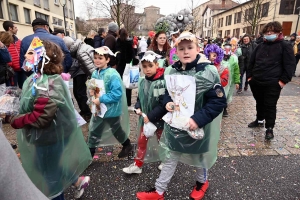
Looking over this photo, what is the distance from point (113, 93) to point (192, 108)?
1.13 m

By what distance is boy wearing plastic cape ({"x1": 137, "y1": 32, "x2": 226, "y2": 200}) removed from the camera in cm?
195

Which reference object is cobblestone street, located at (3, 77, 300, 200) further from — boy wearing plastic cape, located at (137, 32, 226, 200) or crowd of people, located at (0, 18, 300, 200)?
boy wearing plastic cape, located at (137, 32, 226, 200)

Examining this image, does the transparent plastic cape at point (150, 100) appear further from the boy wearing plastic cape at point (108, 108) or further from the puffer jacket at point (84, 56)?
the puffer jacket at point (84, 56)

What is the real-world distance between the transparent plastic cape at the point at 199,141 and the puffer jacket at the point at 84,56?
7.87 feet

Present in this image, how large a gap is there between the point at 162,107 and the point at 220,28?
50195mm

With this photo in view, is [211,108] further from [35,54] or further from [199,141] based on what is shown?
[35,54]

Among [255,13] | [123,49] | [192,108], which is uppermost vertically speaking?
[255,13]

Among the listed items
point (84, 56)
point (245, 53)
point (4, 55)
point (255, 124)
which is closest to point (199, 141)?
point (255, 124)

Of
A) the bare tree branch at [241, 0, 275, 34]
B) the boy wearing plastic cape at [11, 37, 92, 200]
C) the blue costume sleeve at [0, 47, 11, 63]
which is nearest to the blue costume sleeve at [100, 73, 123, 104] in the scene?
the boy wearing plastic cape at [11, 37, 92, 200]

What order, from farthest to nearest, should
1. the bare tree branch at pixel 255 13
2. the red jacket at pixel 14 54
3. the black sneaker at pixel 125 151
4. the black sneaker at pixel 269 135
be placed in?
the bare tree branch at pixel 255 13, the red jacket at pixel 14 54, the black sneaker at pixel 269 135, the black sneaker at pixel 125 151

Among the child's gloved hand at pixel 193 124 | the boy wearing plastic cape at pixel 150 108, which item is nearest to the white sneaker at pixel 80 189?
the boy wearing plastic cape at pixel 150 108

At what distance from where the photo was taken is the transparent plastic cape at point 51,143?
1884 millimetres

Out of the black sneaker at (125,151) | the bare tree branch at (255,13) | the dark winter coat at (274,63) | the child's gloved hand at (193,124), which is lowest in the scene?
the black sneaker at (125,151)

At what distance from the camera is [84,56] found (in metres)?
4.13
